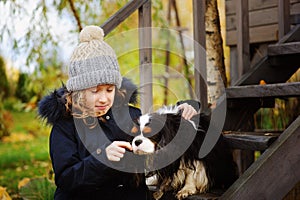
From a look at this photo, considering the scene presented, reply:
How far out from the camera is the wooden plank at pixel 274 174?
2547 millimetres

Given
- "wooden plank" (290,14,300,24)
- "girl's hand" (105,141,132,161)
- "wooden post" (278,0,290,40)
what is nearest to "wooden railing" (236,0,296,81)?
"wooden post" (278,0,290,40)

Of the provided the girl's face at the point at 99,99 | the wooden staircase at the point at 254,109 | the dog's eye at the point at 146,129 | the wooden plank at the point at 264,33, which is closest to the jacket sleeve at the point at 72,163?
the girl's face at the point at 99,99

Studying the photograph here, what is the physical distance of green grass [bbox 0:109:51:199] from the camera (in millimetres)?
6986

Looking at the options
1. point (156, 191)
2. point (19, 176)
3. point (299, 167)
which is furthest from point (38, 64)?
point (299, 167)

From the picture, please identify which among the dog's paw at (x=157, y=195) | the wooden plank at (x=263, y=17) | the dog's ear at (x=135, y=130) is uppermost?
the wooden plank at (x=263, y=17)

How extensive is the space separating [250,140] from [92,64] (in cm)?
98

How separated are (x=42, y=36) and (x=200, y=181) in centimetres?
378

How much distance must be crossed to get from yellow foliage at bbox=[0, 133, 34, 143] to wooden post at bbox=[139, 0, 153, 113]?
7.86 m

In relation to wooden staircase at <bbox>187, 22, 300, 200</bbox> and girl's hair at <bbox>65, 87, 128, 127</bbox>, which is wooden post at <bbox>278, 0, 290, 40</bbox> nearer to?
wooden staircase at <bbox>187, 22, 300, 200</bbox>

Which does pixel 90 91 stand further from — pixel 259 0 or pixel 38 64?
pixel 38 64

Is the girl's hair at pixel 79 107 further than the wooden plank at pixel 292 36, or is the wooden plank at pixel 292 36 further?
the wooden plank at pixel 292 36

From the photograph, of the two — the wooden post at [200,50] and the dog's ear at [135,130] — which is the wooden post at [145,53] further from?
the dog's ear at [135,130]

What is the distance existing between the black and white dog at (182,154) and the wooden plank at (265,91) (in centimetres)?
44

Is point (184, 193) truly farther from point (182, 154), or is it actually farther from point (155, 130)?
point (155, 130)
